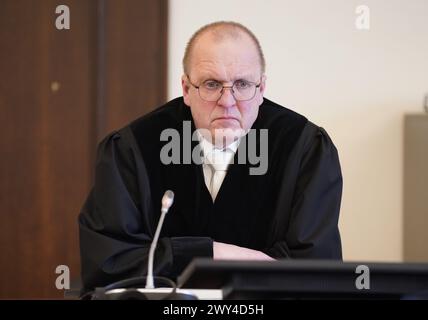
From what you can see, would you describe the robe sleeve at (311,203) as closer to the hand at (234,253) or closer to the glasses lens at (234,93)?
the hand at (234,253)

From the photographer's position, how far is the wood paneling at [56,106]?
18.6ft

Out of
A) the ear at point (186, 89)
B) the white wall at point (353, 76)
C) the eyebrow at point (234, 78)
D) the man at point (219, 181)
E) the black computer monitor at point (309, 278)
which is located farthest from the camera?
the white wall at point (353, 76)

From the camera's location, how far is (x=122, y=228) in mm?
2943

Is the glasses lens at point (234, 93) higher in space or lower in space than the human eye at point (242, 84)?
lower

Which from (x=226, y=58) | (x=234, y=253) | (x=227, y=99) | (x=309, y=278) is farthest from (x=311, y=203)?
(x=309, y=278)

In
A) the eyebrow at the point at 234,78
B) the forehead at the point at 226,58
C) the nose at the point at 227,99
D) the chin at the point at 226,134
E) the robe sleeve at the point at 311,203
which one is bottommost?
the robe sleeve at the point at 311,203

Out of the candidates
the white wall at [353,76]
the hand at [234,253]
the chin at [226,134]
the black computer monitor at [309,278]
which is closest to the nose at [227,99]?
the chin at [226,134]

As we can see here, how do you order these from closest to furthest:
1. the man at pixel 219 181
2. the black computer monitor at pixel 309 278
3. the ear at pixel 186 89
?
1. the black computer monitor at pixel 309 278
2. the man at pixel 219 181
3. the ear at pixel 186 89

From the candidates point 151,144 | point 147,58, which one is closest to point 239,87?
point 151,144

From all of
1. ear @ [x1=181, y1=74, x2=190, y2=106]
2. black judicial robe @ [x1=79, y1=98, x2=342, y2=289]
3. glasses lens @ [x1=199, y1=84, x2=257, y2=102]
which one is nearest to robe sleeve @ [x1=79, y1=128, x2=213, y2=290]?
black judicial robe @ [x1=79, y1=98, x2=342, y2=289]

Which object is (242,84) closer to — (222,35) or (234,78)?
(234,78)

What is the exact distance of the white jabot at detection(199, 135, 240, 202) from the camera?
128 inches

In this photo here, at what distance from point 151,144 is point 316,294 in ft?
4.86

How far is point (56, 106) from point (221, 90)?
9.49ft
